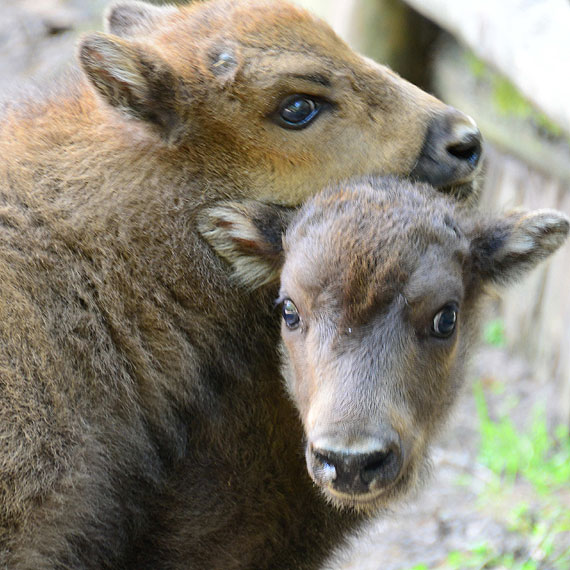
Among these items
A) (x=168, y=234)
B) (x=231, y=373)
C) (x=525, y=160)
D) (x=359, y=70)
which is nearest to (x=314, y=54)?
(x=359, y=70)

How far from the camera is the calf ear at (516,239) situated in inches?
206

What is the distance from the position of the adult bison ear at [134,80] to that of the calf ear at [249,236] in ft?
1.60

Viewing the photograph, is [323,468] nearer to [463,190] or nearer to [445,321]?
[445,321]

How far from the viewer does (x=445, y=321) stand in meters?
4.89

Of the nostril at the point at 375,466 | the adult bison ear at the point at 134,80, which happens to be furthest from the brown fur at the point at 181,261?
the nostril at the point at 375,466

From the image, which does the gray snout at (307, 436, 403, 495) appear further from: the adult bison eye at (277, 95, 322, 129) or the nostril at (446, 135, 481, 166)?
the adult bison eye at (277, 95, 322, 129)

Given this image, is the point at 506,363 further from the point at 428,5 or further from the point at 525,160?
the point at 428,5

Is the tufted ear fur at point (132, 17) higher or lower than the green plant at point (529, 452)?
higher

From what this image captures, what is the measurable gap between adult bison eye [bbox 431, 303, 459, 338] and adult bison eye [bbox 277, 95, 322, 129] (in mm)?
1247

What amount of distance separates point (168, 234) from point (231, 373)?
0.82m

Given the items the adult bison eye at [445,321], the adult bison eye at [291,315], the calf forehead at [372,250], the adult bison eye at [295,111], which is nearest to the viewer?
the calf forehead at [372,250]

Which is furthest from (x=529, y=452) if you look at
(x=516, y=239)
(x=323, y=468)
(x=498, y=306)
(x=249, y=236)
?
(x=323, y=468)

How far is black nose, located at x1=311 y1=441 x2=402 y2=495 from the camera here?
4273 mm

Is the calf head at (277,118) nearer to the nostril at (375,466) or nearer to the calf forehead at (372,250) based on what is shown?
the calf forehead at (372,250)
